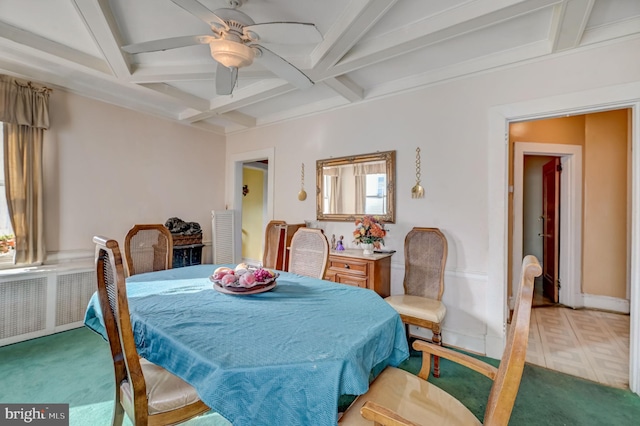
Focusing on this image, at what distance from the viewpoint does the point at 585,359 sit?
8.43ft

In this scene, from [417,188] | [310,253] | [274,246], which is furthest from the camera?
[274,246]

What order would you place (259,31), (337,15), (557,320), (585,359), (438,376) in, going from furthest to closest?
(557,320) < (585,359) < (438,376) < (337,15) < (259,31)

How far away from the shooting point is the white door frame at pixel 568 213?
3863 millimetres

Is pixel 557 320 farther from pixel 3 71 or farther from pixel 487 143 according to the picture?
pixel 3 71

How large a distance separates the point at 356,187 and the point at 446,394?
2.40m

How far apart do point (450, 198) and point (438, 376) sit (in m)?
1.57

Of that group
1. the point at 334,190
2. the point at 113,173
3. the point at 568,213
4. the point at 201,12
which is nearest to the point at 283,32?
the point at 201,12

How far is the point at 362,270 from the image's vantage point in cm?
283

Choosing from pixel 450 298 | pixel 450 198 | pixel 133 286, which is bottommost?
pixel 450 298

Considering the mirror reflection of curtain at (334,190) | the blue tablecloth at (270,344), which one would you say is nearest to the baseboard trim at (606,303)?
the mirror reflection of curtain at (334,190)

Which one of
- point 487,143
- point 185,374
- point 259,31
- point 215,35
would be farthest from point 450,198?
point 185,374

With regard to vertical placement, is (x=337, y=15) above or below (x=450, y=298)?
above

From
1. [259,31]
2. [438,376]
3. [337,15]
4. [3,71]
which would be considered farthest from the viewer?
[3,71]

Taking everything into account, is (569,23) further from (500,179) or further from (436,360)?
(436,360)
